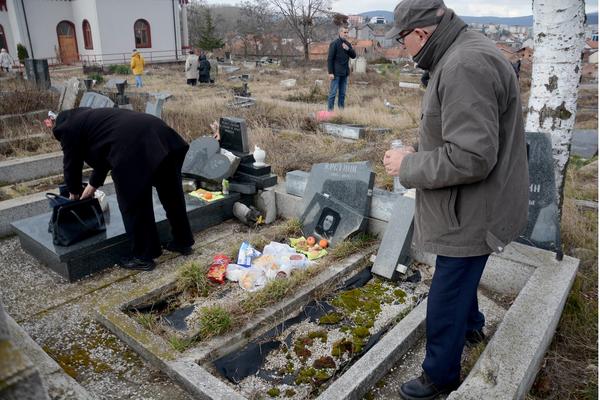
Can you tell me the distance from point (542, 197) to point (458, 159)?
214cm

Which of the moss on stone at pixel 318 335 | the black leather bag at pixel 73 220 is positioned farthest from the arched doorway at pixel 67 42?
the moss on stone at pixel 318 335

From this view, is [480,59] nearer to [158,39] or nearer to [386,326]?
[386,326]

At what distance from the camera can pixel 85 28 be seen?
93.5 feet

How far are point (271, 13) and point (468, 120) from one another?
44685mm

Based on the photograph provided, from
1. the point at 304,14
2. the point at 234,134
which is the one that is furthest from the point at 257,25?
the point at 234,134

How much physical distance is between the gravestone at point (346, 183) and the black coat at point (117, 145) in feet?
4.87

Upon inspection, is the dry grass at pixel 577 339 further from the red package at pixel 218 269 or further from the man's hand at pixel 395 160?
the red package at pixel 218 269

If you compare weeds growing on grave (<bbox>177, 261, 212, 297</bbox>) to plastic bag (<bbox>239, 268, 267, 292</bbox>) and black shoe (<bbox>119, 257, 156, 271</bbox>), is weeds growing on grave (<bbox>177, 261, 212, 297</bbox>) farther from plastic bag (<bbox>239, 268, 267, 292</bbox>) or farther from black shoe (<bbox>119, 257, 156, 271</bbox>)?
black shoe (<bbox>119, 257, 156, 271</bbox>)

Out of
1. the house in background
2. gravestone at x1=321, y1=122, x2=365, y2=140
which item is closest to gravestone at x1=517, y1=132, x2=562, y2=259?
gravestone at x1=321, y1=122, x2=365, y2=140

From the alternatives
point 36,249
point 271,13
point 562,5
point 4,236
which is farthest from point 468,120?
point 271,13

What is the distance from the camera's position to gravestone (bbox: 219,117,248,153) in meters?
5.20

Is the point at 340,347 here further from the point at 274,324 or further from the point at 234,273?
the point at 234,273

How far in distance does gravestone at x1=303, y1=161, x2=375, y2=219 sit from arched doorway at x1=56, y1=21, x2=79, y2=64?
93.7 ft

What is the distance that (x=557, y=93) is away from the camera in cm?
378
